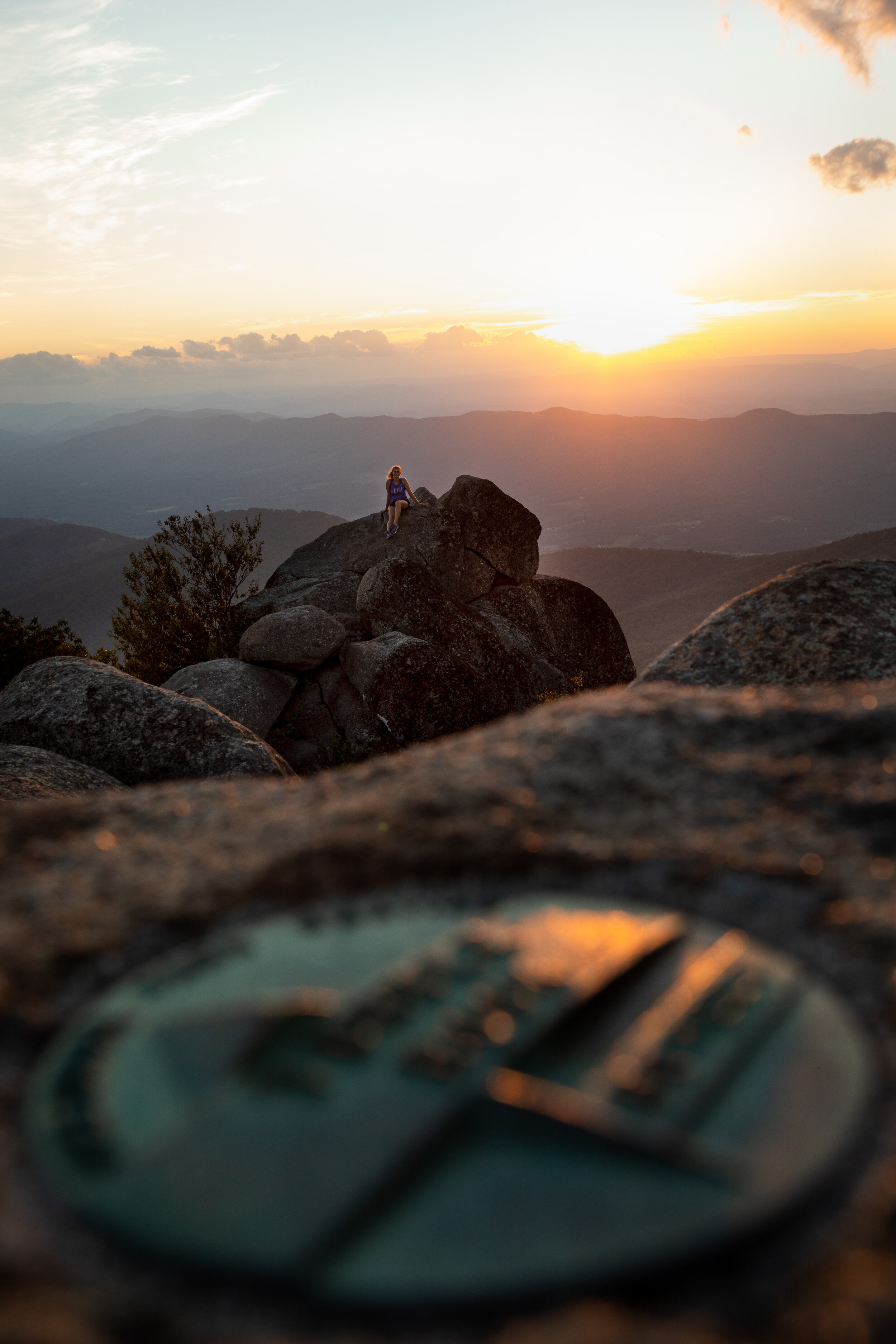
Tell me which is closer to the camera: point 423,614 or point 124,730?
point 124,730

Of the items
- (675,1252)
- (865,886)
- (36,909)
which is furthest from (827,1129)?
(36,909)

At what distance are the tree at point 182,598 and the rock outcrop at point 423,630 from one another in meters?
2.65

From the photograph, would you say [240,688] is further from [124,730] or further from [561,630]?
[561,630]

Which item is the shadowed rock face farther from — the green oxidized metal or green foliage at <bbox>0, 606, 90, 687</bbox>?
green foliage at <bbox>0, 606, 90, 687</bbox>

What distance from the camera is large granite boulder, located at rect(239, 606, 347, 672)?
17688 mm

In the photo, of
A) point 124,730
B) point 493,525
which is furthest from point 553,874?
point 493,525

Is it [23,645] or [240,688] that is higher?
[23,645]

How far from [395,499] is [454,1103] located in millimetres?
21152

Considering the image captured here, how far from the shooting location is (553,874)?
3.51m

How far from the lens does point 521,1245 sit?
6.28 feet

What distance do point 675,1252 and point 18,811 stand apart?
3995 mm

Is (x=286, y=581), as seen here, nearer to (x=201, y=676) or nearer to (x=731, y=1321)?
(x=201, y=676)

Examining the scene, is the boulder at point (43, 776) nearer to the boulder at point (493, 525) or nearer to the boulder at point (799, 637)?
the boulder at point (799, 637)

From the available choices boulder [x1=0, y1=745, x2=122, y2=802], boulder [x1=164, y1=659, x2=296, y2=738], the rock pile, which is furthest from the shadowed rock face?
boulder [x1=164, y1=659, x2=296, y2=738]
